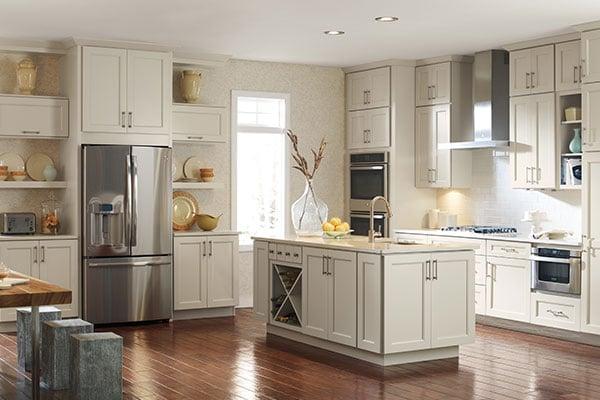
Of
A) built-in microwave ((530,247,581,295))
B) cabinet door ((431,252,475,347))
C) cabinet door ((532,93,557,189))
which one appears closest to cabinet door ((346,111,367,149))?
cabinet door ((532,93,557,189))

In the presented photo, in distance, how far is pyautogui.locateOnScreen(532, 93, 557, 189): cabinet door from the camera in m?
8.17

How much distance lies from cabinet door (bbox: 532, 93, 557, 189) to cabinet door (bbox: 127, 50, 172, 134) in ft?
11.5

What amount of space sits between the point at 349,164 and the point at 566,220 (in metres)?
2.79

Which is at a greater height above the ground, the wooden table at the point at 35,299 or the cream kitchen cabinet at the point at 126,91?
the cream kitchen cabinet at the point at 126,91

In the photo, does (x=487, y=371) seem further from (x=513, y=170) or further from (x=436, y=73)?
(x=436, y=73)

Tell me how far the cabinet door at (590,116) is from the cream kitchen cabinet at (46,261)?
182 inches

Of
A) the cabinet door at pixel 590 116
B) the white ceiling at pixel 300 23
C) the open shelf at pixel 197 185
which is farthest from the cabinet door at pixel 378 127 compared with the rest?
the cabinet door at pixel 590 116

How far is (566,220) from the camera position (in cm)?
846

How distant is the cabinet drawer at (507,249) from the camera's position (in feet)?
26.4

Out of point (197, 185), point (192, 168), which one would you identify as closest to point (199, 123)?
point (192, 168)

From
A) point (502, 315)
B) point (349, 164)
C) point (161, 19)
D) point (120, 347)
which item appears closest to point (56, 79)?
point (161, 19)

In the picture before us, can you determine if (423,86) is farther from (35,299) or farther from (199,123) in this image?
(35,299)

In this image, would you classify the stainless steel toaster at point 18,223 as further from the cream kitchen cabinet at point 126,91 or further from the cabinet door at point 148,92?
the cabinet door at point 148,92

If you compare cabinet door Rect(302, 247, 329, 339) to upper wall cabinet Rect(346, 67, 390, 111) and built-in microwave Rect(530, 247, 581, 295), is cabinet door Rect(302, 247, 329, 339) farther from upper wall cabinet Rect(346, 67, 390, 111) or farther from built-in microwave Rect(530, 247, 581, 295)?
upper wall cabinet Rect(346, 67, 390, 111)
